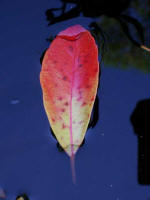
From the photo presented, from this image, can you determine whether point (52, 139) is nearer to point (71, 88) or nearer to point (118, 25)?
point (71, 88)

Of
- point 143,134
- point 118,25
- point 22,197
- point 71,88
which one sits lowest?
point 22,197

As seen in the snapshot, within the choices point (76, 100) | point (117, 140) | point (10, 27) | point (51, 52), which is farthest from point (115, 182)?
point (10, 27)

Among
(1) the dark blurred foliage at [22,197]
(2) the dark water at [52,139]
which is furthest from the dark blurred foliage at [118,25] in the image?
(1) the dark blurred foliage at [22,197]

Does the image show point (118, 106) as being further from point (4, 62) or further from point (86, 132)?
point (4, 62)

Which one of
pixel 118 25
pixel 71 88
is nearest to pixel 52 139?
pixel 71 88

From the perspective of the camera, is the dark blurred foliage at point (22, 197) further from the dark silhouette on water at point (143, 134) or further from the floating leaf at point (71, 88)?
the dark silhouette on water at point (143, 134)
